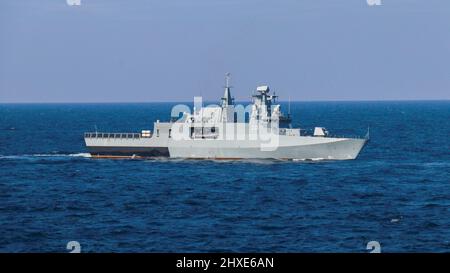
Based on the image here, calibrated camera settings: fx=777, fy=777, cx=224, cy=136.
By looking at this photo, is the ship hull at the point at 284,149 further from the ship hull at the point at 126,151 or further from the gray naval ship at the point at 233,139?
the ship hull at the point at 126,151

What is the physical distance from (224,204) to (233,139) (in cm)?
2482

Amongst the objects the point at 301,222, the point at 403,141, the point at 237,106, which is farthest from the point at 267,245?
the point at 403,141

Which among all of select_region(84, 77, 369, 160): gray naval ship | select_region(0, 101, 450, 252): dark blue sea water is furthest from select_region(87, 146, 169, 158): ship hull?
select_region(0, 101, 450, 252): dark blue sea water

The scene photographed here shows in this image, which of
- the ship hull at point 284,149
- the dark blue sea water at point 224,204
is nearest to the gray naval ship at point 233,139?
the ship hull at point 284,149

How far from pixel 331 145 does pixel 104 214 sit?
106 feet

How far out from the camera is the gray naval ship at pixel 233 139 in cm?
7319

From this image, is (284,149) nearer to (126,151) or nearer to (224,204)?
(126,151)

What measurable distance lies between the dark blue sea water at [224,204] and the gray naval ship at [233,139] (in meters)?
1.59

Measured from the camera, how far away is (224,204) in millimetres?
49906

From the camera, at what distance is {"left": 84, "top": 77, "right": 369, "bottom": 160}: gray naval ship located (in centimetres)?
7319

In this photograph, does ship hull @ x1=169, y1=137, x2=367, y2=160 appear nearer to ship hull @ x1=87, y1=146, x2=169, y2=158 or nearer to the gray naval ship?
the gray naval ship

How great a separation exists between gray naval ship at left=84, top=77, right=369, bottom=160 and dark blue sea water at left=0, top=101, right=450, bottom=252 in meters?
1.59
